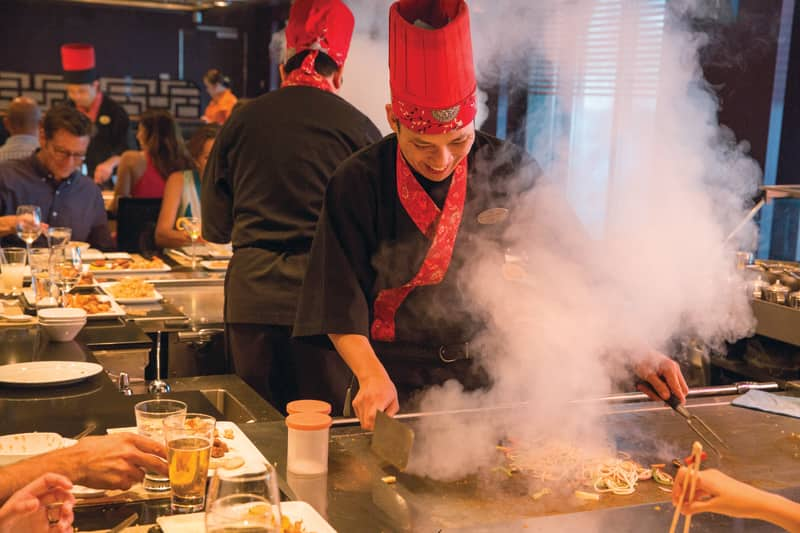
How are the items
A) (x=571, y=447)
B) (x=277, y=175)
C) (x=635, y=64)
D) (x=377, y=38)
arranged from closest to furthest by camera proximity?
(x=571, y=447)
(x=277, y=175)
(x=377, y=38)
(x=635, y=64)

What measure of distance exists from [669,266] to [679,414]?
83 centimetres

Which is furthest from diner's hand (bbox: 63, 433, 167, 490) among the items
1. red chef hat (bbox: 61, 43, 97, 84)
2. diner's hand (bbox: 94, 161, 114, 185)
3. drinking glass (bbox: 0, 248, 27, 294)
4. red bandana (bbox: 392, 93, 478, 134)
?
red chef hat (bbox: 61, 43, 97, 84)

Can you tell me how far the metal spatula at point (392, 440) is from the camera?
170 cm

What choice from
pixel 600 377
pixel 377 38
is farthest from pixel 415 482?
pixel 377 38

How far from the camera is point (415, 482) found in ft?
5.99

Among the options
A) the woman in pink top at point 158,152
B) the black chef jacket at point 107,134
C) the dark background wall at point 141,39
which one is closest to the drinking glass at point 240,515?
the woman in pink top at point 158,152

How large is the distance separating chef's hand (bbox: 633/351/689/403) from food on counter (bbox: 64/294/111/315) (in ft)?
6.67

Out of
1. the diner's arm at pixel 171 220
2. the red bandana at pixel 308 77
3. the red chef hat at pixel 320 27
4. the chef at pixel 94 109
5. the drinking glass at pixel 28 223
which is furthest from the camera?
the chef at pixel 94 109

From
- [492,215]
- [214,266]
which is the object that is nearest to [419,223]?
[492,215]

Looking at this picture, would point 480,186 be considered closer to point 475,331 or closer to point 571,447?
point 475,331

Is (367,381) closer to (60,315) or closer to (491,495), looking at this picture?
(491,495)

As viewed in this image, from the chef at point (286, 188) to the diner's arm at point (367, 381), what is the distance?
103 cm

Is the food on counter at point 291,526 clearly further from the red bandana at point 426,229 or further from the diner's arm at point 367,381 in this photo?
the red bandana at point 426,229

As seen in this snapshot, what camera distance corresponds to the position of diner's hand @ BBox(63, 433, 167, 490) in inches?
60.8
